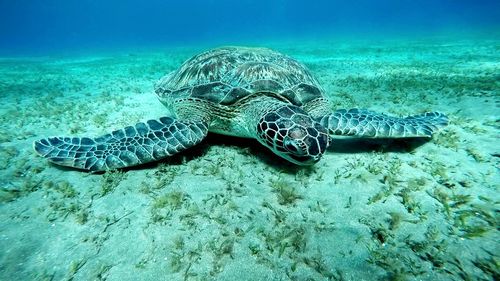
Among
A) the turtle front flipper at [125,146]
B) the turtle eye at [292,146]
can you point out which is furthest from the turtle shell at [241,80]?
the turtle eye at [292,146]

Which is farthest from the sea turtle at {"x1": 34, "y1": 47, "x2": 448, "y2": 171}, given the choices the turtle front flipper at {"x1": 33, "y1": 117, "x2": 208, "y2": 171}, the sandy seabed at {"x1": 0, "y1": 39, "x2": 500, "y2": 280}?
the sandy seabed at {"x1": 0, "y1": 39, "x2": 500, "y2": 280}

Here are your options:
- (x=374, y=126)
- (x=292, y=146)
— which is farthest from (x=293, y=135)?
(x=374, y=126)

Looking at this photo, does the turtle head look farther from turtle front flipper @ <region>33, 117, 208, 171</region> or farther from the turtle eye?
turtle front flipper @ <region>33, 117, 208, 171</region>

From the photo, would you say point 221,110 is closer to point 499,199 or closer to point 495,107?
point 499,199

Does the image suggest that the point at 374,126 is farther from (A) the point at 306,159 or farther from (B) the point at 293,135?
(B) the point at 293,135

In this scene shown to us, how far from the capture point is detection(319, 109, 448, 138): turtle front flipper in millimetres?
3643

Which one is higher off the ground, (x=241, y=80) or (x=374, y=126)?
(x=241, y=80)

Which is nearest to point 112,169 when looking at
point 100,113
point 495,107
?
point 100,113

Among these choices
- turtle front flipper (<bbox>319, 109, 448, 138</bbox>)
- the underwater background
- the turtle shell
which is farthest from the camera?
the turtle shell

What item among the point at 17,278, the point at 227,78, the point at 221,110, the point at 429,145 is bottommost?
the point at 17,278

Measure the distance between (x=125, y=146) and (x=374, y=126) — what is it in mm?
3650

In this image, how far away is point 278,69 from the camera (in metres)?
4.54

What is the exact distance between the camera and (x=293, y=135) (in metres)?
3.08

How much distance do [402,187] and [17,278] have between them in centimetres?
399
